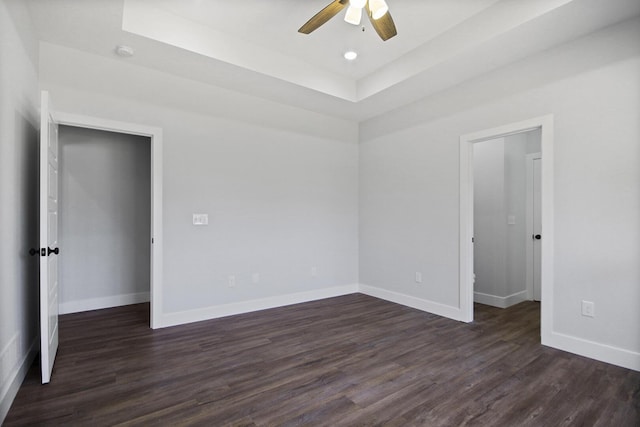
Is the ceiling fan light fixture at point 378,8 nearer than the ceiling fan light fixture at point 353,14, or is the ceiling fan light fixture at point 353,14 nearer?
the ceiling fan light fixture at point 378,8

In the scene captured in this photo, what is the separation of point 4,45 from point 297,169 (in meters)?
3.03

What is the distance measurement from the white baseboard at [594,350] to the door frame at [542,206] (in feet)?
0.21

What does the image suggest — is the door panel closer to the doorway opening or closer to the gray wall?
the doorway opening

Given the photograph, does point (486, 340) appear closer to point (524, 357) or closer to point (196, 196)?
point (524, 357)

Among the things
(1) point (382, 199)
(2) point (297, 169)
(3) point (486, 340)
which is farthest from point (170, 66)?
(3) point (486, 340)

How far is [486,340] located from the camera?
3143 millimetres

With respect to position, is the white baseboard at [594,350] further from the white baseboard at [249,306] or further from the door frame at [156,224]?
the door frame at [156,224]

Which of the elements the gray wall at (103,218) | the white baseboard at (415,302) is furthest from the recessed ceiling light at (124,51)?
the white baseboard at (415,302)

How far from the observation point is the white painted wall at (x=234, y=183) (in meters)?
3.28

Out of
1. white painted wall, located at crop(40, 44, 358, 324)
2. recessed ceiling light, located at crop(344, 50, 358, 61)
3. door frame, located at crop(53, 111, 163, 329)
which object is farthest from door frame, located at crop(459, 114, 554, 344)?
door frame, located at crop(53, 111, 163, 329)

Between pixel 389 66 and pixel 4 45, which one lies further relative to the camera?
pixel 389 66

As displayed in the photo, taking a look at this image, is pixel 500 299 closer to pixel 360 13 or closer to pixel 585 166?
pixel 585 166

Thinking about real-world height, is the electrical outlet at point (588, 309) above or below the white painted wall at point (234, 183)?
below

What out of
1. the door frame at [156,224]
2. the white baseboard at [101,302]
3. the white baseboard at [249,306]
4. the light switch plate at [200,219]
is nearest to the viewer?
the door frame at [156,224]
